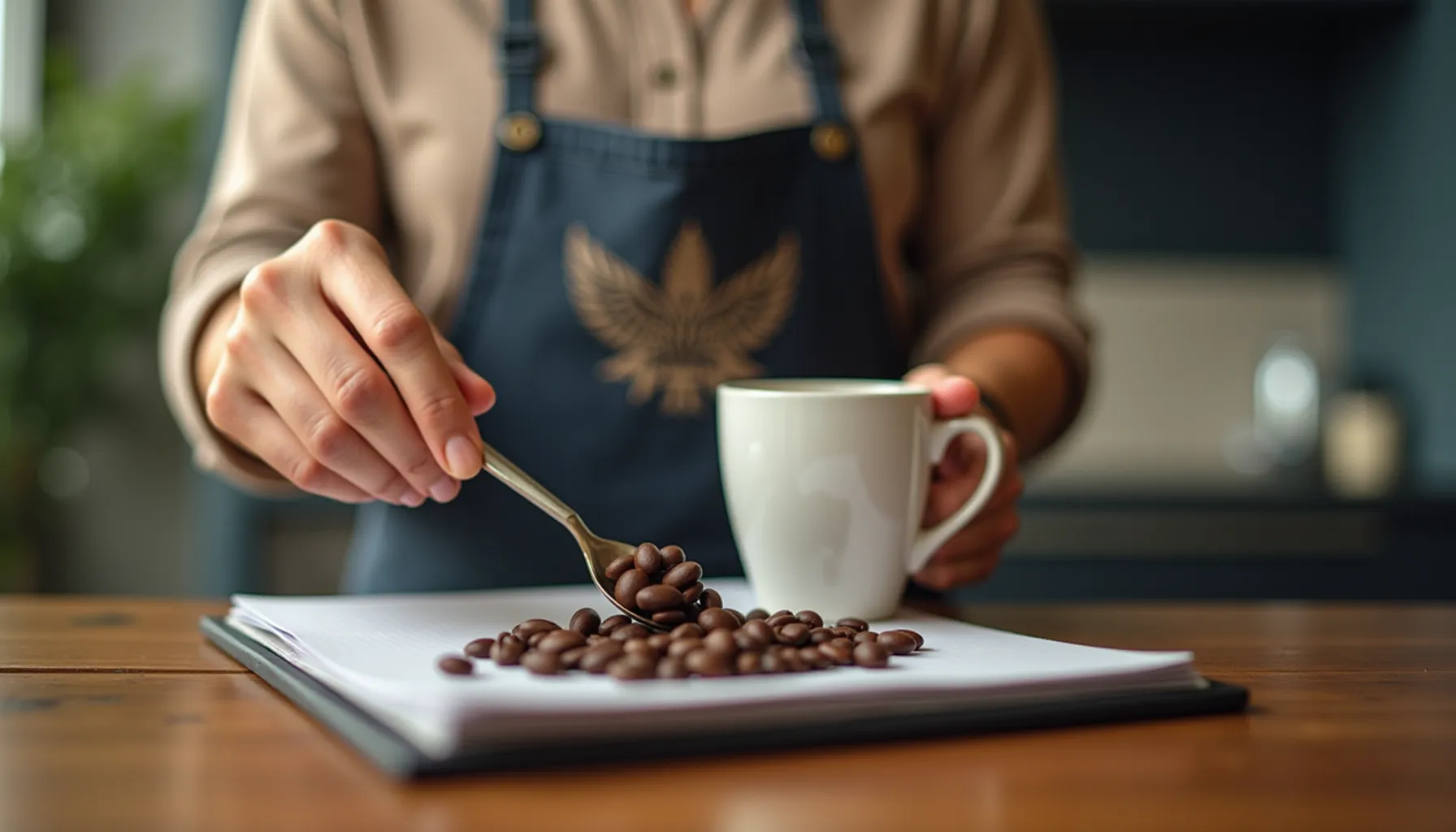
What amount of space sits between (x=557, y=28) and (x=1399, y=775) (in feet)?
2.87

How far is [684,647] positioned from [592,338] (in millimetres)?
537

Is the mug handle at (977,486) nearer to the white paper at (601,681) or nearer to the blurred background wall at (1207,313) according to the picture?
the white paper at (601,681)

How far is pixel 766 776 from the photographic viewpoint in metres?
0.52

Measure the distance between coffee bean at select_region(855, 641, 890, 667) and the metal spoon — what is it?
0.54 ft

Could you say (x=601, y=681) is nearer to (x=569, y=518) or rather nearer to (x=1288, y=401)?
(x=569, y=518)

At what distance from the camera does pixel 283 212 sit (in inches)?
43.1

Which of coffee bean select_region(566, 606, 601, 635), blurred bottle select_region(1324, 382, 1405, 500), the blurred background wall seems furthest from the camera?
blurred bottle select_region(1324, 382, 1405, 500)

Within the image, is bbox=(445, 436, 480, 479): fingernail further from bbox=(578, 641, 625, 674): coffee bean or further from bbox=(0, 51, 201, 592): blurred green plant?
bbox=(0, 51, 201, 592): blurred green plant

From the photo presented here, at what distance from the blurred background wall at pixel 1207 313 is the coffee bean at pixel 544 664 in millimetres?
1779

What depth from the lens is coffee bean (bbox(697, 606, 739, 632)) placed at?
679 millimetres

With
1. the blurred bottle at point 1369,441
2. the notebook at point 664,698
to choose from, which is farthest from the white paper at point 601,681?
the blurred bottle at point 1369,441

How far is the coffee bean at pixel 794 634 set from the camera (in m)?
0.67

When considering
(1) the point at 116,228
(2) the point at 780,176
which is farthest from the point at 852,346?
(1) the point at 116,228

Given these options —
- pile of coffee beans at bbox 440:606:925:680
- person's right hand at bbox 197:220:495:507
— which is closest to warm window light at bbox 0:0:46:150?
person's right hand at bbox 197:220:495:507
